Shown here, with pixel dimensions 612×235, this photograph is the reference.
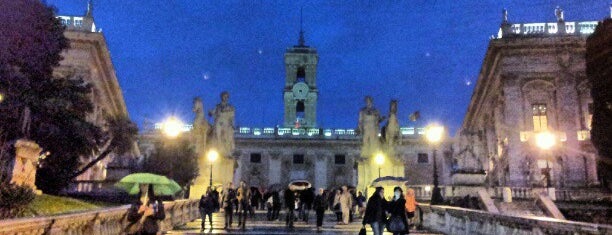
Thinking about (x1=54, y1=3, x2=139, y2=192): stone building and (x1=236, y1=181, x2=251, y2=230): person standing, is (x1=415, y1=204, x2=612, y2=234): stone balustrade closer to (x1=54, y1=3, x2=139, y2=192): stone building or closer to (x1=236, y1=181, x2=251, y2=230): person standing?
(x1=236, y1=181, x2=251, y2=230): person standing

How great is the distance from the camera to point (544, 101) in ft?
134

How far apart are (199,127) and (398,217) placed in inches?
618

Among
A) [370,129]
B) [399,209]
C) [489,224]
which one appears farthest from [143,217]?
[370,129]

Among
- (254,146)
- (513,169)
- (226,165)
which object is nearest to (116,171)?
(226,165)

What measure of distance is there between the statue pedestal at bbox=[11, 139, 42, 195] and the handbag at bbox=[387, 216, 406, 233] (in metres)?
11.1

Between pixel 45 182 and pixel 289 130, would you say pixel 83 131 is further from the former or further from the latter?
pixel 289 130

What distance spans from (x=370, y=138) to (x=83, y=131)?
551 inches

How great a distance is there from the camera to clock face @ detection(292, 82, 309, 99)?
7231cm

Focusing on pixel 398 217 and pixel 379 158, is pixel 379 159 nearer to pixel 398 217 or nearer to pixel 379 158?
pixel 379 158

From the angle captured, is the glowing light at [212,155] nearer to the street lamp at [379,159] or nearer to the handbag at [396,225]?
the street lamp at [379,159]

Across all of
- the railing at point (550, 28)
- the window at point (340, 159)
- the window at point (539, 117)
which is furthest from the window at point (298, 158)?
the window at point (539, 117)

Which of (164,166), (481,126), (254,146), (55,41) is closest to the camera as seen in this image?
(55,41)

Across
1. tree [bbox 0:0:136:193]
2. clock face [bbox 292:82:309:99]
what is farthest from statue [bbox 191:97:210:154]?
clock face [bbox 292:82:309:99]

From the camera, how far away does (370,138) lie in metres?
28.2
